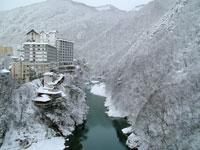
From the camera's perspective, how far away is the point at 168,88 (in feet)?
70.9

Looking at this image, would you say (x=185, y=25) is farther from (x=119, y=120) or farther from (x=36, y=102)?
(x=36, y=102)

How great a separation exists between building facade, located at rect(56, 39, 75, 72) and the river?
15.9m

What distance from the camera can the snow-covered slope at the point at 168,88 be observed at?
15852mm

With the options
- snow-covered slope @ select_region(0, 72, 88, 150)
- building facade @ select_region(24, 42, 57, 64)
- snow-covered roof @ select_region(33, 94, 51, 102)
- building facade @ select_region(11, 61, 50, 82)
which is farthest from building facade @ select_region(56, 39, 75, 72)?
snow-covered roof @ select_region(33, 94, 51, 102)

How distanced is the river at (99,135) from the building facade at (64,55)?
15945 mm

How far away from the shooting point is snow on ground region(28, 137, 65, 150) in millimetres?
19170

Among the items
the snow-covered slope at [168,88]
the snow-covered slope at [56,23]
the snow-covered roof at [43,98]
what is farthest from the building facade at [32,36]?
the snow-covered slope at [56,23]

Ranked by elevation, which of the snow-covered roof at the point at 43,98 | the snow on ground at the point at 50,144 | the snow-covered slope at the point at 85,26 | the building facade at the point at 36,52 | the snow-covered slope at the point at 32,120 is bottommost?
the snow on ground at the point at 50,144

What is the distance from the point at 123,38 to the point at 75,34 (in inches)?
1597

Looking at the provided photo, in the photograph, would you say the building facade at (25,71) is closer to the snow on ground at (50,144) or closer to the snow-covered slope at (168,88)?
the snow on ground at (50,144)

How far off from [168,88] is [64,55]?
104 ft

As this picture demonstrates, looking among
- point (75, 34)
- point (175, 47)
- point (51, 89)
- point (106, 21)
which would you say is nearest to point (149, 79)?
point (175, 47)

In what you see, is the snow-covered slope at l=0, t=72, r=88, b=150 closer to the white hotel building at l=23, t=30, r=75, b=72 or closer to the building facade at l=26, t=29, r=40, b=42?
the white hotel building at l=23, t=30, r=75, b=72

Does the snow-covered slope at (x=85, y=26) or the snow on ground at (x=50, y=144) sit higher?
the snow-covered slope at (x=85, y=26)
